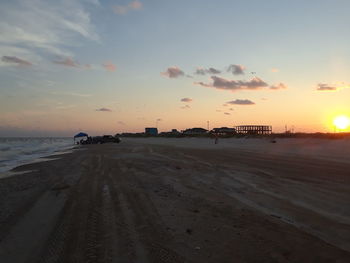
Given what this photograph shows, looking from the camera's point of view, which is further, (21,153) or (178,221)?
(21,153)

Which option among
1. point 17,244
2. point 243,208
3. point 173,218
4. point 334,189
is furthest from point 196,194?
point 17,244

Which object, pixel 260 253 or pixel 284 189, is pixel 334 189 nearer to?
pixel 284 189

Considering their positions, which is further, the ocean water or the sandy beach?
the ocean water

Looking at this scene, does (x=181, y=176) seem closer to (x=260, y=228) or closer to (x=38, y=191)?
(x=38, y=191)

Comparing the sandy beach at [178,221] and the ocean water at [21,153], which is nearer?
the sandy beach at [178,221]

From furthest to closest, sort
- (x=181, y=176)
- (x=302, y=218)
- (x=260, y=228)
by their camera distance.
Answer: (x=181, y=176), (x=302, y=218), (x=260, y=228)

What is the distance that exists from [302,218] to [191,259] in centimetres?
319

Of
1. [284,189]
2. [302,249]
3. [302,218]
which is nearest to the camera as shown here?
[302,249]

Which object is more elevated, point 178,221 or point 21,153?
point 21,153

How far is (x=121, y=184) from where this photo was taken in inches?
440

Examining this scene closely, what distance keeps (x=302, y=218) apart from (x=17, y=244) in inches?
217

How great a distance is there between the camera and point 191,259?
4.54 metres

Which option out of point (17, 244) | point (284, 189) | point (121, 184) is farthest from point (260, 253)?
point (121, 184)

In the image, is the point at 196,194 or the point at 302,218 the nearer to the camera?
the point at 302,218
